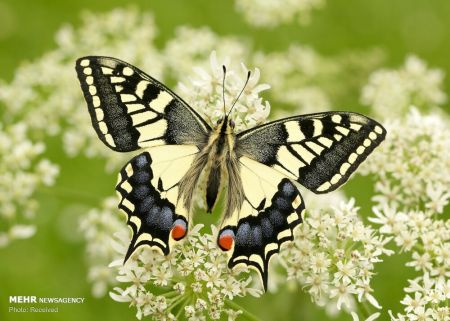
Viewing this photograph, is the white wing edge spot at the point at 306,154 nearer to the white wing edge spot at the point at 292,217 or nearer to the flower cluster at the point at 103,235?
the white wing edge spot at the point at 292,217

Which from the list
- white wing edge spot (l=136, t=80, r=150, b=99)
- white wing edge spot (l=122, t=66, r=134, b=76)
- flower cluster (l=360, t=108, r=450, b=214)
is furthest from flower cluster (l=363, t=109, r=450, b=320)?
white wing edge spot (l=122, t=66, r=134, b=76)

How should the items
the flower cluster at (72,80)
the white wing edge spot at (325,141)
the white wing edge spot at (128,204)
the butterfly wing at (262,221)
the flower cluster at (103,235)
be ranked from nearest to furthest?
the butterfly wing at (262,221), the white wing edge spot at (128,204), the white wing edge spot at (325,141), the flower cluster at (103,235), the flower cluster at (72,80)

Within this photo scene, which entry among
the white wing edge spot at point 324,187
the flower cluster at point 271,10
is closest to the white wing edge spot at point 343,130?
the white wing edge spot at point 324,187

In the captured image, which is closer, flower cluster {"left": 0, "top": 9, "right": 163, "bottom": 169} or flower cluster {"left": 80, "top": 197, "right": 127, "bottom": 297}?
flower cluster {"left": 80, "top": 197, "right": 127, "bottom": 297}

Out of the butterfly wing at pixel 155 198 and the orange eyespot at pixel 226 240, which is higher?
the butterfly wing at pixel 155 198

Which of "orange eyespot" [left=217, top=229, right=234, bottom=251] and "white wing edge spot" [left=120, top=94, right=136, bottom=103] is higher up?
"white wing edge spot" [left=120, top=94, right=136, bottom=103]

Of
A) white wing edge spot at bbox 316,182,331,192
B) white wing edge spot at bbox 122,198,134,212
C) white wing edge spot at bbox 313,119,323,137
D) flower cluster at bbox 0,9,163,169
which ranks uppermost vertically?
flower cluster at bbox 0,9,163,169

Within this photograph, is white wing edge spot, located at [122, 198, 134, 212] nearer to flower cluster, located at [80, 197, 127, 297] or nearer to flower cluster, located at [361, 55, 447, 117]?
flower cluster, located at [80, 197, 127, 297]
